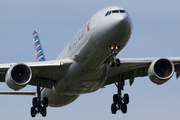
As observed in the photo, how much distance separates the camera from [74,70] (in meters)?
29.3

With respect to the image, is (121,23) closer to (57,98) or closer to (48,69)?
(48,69)

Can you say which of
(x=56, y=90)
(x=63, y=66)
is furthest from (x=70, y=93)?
(x=63, y=66)

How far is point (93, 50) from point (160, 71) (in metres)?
5.63

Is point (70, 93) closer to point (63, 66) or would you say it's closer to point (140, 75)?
point (63, 66)

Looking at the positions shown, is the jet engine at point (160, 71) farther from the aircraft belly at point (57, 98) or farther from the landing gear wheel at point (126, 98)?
the aircraft belly at point (57, 98)

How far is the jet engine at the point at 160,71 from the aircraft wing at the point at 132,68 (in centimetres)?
51

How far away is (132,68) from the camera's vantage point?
3150cm

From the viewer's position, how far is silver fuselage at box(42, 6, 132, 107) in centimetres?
2580

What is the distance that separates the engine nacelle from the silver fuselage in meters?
2.88

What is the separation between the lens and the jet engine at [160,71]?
29.6 meters

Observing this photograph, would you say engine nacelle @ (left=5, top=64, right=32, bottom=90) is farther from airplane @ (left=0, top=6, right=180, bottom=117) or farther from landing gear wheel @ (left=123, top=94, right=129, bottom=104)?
landing gear wheel @ (left=123, top=94, right=129, bottom=104)

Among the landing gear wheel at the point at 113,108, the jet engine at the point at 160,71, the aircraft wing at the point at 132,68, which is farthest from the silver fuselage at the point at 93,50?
the jet engine at the point at 160,71

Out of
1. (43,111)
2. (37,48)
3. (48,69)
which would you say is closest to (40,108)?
(43,111)

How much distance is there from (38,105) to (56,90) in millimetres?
2153
